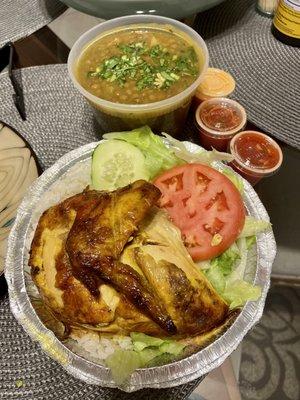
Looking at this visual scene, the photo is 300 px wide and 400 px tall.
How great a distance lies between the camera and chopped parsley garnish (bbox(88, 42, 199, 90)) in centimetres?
147

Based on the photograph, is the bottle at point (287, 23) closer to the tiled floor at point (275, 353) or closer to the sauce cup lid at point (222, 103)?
the sauce cup lid at point (222, 103)

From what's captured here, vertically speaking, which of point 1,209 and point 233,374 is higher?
point 1,209

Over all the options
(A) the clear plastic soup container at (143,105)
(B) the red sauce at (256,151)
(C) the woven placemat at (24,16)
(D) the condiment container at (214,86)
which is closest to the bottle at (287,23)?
(D) the condiment container at (214,86)

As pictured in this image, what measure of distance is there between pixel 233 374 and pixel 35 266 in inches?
40.6

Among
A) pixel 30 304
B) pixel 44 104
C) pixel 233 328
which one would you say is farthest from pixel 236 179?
pixel 44 104

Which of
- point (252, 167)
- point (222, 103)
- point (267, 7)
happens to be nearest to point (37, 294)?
point (252, 167)

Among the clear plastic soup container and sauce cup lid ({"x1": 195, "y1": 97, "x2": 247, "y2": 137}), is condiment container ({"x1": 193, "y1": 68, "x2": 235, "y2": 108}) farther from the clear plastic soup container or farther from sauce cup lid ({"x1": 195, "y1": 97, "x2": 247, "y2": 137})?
the clear plastic soup container

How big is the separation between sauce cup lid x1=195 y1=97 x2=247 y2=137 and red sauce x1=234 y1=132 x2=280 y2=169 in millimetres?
42

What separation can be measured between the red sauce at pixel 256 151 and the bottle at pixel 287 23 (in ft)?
1.83

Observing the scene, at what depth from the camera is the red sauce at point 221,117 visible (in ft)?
5.17

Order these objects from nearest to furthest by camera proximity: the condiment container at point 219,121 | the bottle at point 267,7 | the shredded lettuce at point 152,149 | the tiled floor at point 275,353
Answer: the shredded lettuce at point 152,149
the condiment container at point 219,121
the tiled floor at point 275,353
the bottle at point 267,7

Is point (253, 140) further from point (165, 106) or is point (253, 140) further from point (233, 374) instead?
point (233, 374)

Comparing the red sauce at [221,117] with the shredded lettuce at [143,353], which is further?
the red sauce at [221,117]

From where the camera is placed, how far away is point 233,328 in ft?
3.55
